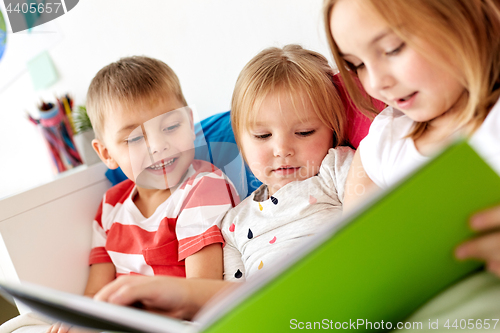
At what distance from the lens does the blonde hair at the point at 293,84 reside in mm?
847

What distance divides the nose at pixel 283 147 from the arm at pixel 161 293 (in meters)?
0.36

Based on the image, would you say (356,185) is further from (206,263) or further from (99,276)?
(99,276)

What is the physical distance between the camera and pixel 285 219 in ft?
2.77

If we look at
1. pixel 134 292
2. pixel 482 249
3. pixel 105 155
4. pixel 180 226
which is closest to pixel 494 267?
pixel 482 249

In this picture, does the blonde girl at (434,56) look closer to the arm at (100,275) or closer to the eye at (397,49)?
the eye at (397,49)

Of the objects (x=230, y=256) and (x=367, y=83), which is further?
(x=230, y=256)

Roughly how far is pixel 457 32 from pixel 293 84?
1.17 feet

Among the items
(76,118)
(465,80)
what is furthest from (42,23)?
(465,80)

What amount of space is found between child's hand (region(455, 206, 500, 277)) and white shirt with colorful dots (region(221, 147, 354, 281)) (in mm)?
407

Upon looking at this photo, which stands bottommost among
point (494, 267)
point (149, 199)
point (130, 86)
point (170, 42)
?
point (494, 267)

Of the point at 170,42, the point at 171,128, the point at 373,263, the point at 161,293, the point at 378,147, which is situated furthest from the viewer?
the point at 170,42

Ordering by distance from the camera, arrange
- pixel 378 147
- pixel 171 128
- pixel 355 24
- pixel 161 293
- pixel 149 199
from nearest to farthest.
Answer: pixel 161 293, pixel 355 24, pixel 378 147, pixel 171 128, pixel 149 199

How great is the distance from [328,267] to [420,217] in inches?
4.1

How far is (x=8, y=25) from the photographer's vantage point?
1.54 metres
